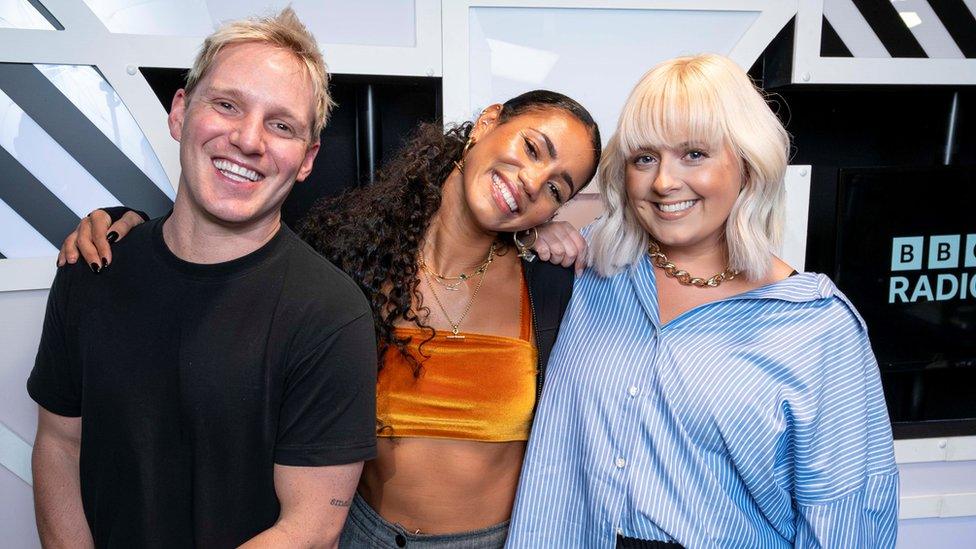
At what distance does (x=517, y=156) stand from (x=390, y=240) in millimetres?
373

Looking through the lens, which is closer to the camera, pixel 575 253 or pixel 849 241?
pixel 575 253

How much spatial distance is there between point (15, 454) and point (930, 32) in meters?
3.04

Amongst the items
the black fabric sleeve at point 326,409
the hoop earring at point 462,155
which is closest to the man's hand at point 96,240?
the black fabric sleeve at point 326,409

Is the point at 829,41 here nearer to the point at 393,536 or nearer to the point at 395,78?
the point at 395,78

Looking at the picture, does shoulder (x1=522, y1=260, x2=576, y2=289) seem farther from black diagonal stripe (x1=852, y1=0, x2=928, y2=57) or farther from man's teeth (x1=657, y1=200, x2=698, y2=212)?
black diagonal stripe (x1=852, y1=0, x2=928, y2=57)

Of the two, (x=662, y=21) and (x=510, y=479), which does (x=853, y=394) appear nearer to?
(x=510, y=479)

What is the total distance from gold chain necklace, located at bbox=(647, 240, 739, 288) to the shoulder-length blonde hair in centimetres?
4

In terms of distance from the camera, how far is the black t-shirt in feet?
4.23

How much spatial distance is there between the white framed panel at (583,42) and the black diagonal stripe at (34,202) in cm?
108

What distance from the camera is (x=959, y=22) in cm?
232

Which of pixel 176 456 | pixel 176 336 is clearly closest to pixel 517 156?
pixel 176 336

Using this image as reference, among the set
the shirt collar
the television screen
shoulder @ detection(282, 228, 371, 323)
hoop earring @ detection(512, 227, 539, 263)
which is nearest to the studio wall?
the television screen

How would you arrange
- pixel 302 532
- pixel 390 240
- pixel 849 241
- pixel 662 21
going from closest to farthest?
pixel 302 532, pixel 390 240, pixel 662 21, pixel 849 241

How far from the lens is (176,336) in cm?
131
